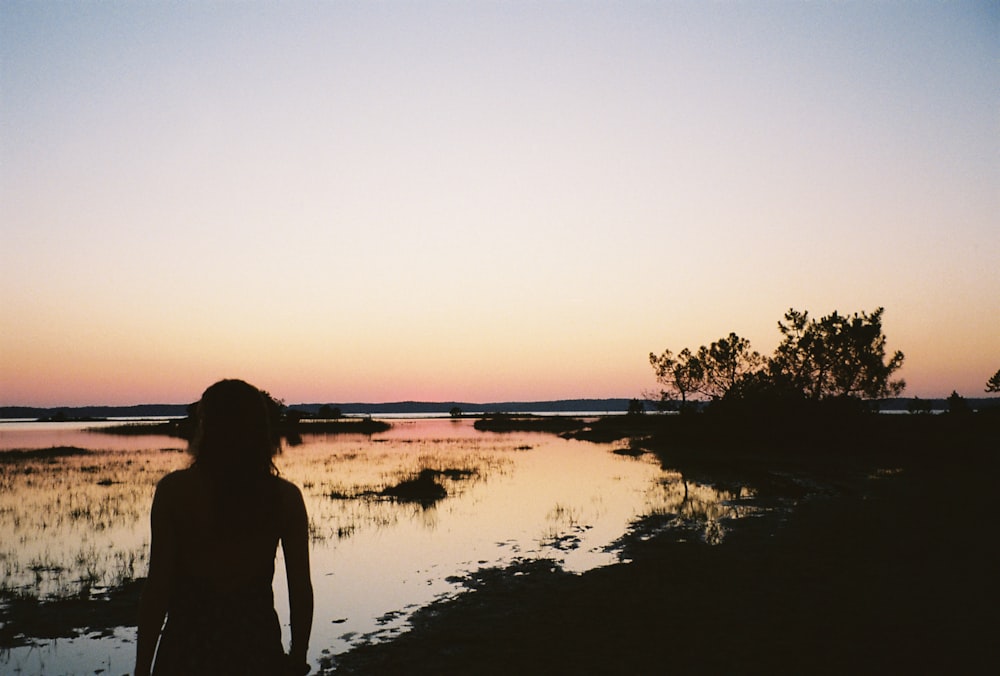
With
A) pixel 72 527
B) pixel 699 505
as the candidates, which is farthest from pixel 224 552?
pixel 699 505

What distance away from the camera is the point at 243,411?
3789mm

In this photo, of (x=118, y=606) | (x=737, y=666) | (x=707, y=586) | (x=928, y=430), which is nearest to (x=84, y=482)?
(x=118, y=606)

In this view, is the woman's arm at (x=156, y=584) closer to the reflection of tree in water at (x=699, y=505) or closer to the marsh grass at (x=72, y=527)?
the marsh grass at (x=72, y=527)

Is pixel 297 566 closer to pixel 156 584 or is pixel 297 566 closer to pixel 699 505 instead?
pixel 156 584

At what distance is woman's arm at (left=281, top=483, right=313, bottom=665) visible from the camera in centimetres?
399

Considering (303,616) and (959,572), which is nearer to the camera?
(303,616)

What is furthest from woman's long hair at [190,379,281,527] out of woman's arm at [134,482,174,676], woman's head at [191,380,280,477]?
woman's arm at [134,482,174,676]

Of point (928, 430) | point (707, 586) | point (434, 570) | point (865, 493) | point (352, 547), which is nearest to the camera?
point (707, 586)

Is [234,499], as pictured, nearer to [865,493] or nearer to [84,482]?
[865,493]

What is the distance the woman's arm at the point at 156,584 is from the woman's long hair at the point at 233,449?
29 cm

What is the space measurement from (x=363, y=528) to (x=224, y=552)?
60.6 feet

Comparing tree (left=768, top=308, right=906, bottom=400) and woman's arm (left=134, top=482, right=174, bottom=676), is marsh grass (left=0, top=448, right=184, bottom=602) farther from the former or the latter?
tree (left=768, top=308, right=906, bottom=400)

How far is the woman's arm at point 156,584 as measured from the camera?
3.73 m

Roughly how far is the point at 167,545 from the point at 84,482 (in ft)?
114
